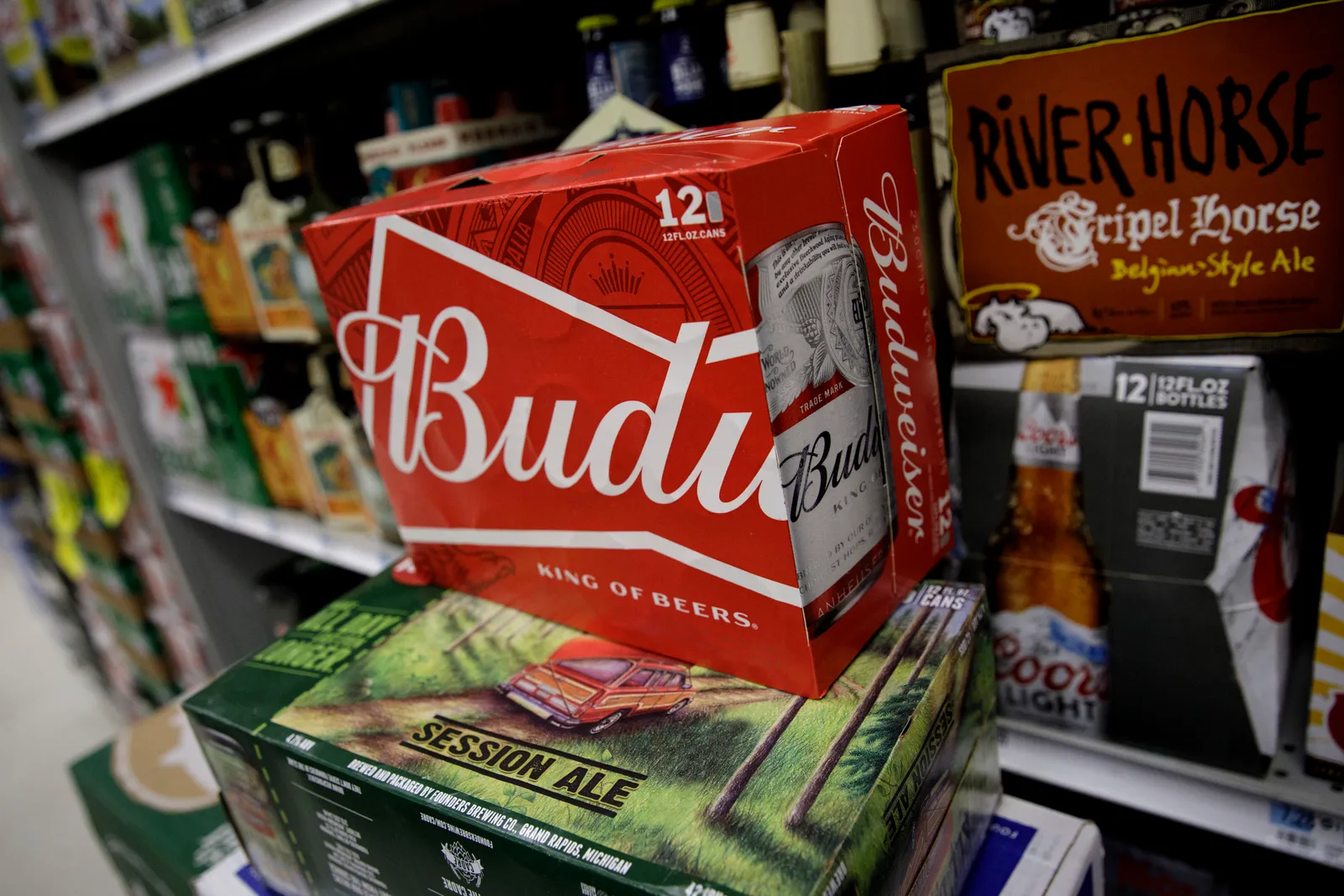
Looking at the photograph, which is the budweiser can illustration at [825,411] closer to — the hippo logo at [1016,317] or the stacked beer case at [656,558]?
the stacked beer case at [656,558]

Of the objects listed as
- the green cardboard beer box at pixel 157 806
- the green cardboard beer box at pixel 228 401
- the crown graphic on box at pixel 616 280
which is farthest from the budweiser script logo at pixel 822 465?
the green cardboard beer box at pixel 228 401

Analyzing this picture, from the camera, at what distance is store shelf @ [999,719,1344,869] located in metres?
0.76

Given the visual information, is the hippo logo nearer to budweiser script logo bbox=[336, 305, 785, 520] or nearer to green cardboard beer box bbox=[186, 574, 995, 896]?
green cardboard beer box bbox=[186, 574, 995, 896]

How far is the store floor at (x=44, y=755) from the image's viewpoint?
7.48 feet

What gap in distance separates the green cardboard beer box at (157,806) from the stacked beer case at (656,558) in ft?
1.66

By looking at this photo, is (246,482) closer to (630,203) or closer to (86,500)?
(86,500)

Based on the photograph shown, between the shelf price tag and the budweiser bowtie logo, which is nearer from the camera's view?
the budweiser bowtie logo

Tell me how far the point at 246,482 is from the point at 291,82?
2.44 ft

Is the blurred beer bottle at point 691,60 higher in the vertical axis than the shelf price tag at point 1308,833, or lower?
higher

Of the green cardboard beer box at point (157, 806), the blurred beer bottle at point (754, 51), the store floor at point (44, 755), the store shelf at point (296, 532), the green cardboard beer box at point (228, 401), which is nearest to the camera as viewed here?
the blurred beer bottle at point (754, 51)

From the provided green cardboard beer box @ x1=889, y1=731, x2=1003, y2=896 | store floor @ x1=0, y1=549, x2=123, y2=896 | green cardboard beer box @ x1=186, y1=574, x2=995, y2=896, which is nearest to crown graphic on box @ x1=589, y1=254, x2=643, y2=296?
green cardboard beer box @ x1=186, y1=574, x2=995, y2=896

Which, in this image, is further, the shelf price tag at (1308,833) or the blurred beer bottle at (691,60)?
the blurred beer bottle at (691,60)

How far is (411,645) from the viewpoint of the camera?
0.87 metres

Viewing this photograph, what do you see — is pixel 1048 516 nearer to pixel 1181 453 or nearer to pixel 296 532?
pixel 1181 453
